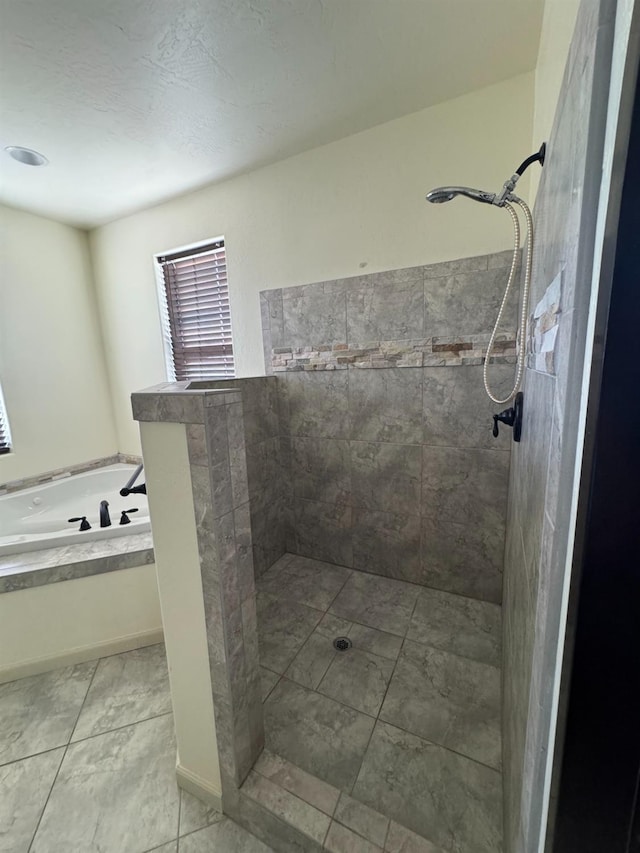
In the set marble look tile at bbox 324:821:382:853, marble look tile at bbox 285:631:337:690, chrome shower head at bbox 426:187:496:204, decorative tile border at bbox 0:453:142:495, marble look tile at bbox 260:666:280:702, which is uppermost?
chrome shower head at bbox 426:187:496:204

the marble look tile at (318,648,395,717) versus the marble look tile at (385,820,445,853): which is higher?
the marble look tile at (385,820,445,853)

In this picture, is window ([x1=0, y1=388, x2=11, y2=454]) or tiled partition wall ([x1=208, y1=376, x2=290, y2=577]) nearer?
tiled partition wall ([x1=208, y1=376, x2=290, y2=577])

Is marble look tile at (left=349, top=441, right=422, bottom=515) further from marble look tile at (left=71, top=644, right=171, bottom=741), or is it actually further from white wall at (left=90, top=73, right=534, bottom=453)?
marble look tile at (left=71, top=644, right=171, bottom=741)

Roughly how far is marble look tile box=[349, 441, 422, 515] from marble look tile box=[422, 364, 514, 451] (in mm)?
173

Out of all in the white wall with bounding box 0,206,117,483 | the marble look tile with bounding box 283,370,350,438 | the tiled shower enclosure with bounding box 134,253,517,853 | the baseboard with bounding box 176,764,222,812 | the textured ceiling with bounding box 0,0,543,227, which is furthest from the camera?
the white wall with bounding box 0,206,117,483

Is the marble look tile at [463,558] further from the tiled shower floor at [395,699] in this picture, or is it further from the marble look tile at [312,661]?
the marble look tile at [312,661]

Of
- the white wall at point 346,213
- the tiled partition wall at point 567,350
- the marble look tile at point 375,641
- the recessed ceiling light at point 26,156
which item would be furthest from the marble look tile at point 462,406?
the recessed ceiling light at point 26,156

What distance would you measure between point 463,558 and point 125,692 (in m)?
1.75

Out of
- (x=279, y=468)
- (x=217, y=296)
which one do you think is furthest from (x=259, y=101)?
(x=279, y=468)

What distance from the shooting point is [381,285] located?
1.74 m

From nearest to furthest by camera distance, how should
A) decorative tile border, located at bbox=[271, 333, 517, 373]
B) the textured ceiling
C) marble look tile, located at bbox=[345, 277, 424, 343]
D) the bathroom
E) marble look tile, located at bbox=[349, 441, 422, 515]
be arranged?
the bathroom → the textured ceiling → decorative tile border, located at bbox=[271, 333, 517, 373] → marble look tile, located at bbox=[345, 277, 424, 343] → marble look tile, located at bbox=[349, 441, 422, 515]

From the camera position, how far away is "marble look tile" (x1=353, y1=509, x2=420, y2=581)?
1.89 metres

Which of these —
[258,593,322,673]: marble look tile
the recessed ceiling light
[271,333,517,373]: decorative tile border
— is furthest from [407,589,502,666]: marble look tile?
the recessed ceiling light

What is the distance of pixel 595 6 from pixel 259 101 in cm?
161
